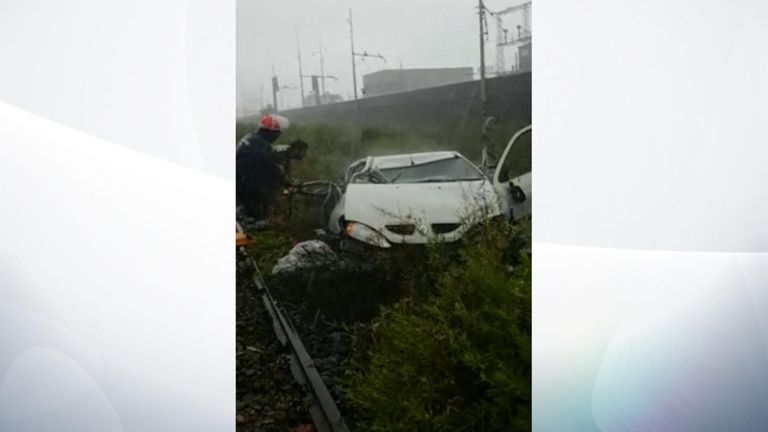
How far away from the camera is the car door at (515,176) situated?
2.88m

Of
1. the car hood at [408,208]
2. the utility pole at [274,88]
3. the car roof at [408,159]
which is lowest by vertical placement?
the car hood at [408,208]

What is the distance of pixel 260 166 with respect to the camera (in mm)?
2848

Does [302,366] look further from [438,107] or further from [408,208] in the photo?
[438,107]

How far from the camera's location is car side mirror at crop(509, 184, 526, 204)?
2.88m

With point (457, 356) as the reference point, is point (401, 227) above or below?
above

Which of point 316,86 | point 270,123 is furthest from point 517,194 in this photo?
point 270,123

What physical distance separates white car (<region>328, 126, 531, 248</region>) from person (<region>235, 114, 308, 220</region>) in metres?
0.24

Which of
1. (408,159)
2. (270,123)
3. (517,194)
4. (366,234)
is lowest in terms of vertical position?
(366,234)

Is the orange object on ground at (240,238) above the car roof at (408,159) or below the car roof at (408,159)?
below

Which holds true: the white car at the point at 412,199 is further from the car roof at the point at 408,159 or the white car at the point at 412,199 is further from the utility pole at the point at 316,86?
the utility pole at the point at 316,86

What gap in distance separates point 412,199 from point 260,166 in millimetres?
579

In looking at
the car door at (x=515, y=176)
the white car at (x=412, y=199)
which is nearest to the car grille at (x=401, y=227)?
the white car at (x=412, y=199)
